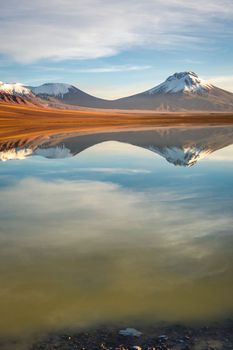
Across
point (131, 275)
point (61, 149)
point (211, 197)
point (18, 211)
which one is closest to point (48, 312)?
point (131, 275)

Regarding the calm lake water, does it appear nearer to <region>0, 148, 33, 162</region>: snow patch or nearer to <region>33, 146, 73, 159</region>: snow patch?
<region>0, 148, 33, 162</region>: snow patch

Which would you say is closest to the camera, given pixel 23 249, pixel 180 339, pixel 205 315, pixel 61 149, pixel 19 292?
pixel 180 339

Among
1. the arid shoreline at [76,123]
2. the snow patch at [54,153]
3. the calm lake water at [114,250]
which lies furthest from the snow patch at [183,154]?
the arid shoreline at [76,123]

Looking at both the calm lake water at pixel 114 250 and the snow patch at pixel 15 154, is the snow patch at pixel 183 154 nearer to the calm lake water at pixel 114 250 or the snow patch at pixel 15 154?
the calm lake water at pixel 114 250

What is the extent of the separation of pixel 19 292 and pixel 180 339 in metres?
2.73

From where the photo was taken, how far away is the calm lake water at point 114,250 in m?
6.47

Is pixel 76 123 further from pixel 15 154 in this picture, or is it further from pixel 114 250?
pixel 114 250

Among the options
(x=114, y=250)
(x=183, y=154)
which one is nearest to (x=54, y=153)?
(x=183, y=154)

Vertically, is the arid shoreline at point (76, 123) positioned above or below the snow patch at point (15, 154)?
above

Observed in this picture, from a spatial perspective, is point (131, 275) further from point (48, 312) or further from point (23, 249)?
point (23, 249)

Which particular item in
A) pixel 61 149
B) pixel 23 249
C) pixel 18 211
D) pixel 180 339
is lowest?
pixel 180 339

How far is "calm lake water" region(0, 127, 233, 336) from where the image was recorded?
6.47 metres

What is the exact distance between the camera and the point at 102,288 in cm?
723

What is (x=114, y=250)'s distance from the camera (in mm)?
8844
